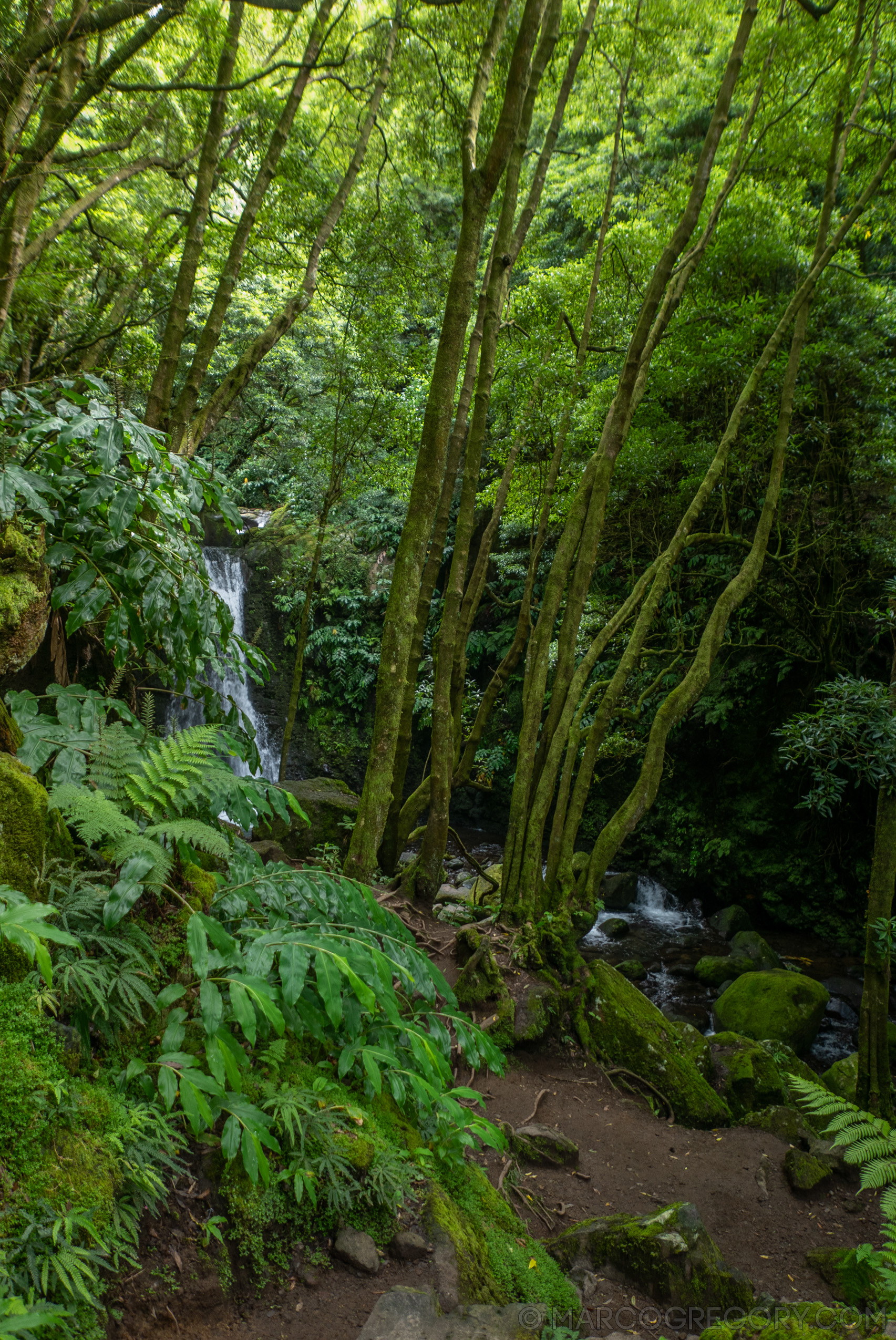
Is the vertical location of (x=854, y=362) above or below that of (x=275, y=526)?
above

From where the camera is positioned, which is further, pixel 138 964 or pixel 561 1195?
pixel 561 1195

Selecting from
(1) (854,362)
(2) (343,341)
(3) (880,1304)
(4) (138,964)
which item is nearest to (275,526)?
(2) (343,341)

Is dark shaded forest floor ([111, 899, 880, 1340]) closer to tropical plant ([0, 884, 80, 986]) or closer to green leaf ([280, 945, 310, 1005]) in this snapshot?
green leaf ([280, 945, 310, 1005])

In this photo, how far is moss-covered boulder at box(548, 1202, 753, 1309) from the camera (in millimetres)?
2758

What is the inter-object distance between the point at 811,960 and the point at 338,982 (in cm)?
928

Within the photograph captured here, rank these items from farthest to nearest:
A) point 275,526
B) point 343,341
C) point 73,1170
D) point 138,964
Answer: point 275,526
point 343,341
point 138,964
point 73,1170

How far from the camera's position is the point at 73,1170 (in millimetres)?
1577

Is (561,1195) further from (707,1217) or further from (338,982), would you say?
(338,982)

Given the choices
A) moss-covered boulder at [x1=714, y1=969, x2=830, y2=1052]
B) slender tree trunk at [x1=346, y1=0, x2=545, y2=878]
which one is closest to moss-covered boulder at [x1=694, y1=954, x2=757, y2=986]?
moss-covered boulder at [x1=714, y1=969, x2=830, y2=1052]

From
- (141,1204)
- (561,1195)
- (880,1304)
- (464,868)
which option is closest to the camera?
(141,1204)

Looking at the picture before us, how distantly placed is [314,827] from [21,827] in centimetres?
613

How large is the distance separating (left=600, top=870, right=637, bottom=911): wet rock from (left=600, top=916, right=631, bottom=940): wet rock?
23.9 inches

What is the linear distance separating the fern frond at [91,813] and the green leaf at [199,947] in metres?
0.35

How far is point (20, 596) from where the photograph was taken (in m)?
3.23
